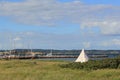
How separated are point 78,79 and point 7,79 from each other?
205 inches

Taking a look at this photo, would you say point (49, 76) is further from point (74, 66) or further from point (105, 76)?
point (74, 66)

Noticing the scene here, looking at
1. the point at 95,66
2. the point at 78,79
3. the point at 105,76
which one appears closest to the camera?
the point at 78,79

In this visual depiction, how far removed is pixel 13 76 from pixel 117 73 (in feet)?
27.3

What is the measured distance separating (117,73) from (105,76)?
1.96 metres

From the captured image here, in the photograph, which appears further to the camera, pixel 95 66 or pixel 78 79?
pixel 95 66

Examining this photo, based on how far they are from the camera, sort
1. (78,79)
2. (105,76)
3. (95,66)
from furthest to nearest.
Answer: (95,66)
(105,76)
(78,79)

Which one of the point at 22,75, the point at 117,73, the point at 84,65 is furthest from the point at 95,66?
the point at 22,75

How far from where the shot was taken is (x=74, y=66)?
44.8 metres

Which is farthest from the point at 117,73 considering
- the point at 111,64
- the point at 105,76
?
the point at 111,64

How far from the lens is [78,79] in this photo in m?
29.5

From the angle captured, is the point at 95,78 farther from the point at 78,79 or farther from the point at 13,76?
the point at 13,76

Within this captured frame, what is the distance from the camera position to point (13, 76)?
32531 millimetres

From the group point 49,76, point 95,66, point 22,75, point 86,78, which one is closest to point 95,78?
point 86,78

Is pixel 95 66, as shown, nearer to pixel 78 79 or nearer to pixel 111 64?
pixel 111 64
